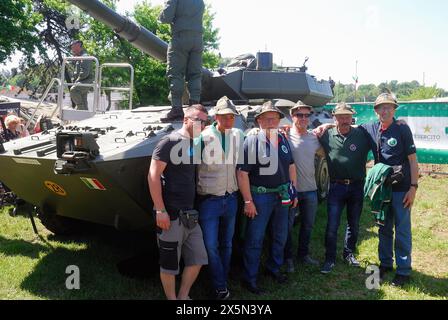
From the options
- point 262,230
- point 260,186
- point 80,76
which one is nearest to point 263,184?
point 260,186

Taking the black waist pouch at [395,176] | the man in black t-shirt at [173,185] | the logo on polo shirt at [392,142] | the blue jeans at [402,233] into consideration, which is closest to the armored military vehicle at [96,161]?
the man in black t-shirt at [173,185]

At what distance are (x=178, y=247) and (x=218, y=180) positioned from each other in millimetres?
698

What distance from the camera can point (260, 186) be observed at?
14.3 feet

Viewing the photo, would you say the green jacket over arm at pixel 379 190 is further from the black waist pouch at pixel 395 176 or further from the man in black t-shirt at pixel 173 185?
the man in black t-shirt at pixel 173 185

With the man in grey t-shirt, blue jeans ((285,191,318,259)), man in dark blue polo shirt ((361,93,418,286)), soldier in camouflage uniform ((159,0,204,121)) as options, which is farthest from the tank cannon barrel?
man in dark blue polo shirt ((361,93,418,286))

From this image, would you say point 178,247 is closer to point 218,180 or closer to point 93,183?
point 218,180

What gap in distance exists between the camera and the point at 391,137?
15.0 feet

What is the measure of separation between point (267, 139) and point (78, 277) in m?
2.51

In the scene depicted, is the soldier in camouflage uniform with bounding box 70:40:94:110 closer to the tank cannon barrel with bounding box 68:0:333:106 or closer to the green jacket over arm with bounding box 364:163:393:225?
the tank cannon barrel with bounding box 68:0:333:106

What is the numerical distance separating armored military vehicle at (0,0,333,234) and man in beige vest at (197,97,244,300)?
1.77 ft

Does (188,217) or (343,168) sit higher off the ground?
(343,168)

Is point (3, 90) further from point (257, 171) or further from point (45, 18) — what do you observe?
point (257, 171)
